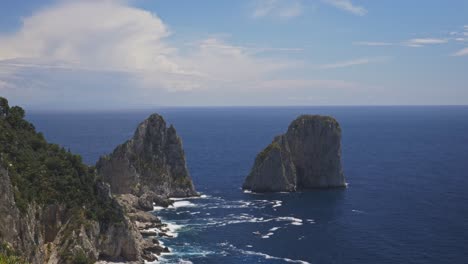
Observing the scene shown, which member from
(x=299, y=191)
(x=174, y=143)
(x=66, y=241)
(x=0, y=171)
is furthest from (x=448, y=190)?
(x=0, y=171)

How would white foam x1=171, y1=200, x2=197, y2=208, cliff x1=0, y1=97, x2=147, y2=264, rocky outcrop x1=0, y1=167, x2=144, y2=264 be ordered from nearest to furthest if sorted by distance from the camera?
rocky outcrop x1=0, y1=167, x2=144, y2=264 → cliff x1=0, y1=97, x2=147, y2=264 → white foam x1=171, y1=200, x2=197, y2=208

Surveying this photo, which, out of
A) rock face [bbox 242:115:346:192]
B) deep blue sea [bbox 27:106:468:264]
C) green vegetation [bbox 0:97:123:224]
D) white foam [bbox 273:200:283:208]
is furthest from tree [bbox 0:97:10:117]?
rock face [bbox 242:115:346:192]

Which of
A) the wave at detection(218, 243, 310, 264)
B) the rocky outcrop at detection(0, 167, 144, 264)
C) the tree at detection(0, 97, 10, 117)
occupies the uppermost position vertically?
the tree at detection(0, 97, 10, 117)

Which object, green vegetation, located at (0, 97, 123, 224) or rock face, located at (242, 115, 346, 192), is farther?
rock face, located at (242, 115, 346, 192)

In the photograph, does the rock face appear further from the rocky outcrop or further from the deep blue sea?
the rocky outcrop

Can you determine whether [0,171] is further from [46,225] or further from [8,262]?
[8,262]

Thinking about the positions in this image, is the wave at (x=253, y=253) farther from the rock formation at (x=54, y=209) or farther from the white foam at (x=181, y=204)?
the white foam at (x=181, y=204)

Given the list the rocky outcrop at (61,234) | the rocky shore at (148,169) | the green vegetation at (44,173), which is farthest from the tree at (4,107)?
the rocky shore at (148,169)
